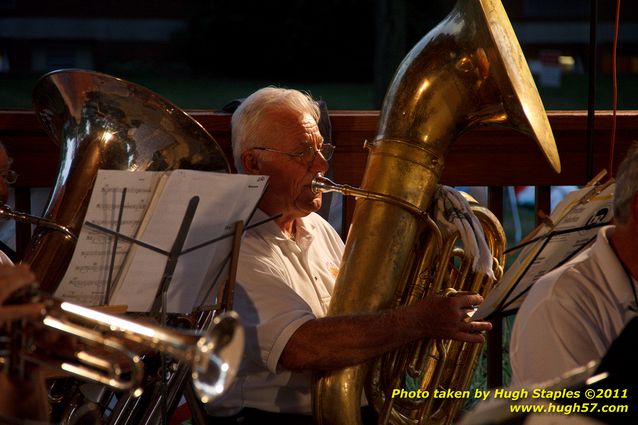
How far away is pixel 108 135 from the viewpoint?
3.00 m

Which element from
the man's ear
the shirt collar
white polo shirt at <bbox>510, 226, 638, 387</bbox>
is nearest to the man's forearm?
the shirt collar

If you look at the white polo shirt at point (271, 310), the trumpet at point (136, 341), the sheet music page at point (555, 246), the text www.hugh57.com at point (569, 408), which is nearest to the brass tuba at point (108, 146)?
the white polo shirt at point (271, 310)

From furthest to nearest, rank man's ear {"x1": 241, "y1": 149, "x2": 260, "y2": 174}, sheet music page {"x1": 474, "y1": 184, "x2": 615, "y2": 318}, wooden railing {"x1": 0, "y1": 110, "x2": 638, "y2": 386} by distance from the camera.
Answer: wooden railing {"x1": 0, "y1": 110, "x2": 638, "y2": 386} → man's ear {"x1": 241, "y1": 149, "x2": 260, "y2": 174} → sheet music page {"x1": 474, "y1": 184, "x2": 615, "y2": 318}

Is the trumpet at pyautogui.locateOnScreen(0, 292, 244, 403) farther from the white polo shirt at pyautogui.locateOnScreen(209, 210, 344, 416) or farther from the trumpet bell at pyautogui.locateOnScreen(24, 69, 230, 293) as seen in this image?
the white polo shirt at pyautogui.locateOnScreen(209, 210, 344, 416)

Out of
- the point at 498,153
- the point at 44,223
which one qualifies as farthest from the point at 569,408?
the point at 498,153

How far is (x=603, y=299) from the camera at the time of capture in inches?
103

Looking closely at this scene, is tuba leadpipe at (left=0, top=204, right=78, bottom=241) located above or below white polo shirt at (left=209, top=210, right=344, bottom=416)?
above

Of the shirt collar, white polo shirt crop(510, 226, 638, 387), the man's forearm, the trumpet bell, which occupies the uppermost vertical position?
the trumpet bell

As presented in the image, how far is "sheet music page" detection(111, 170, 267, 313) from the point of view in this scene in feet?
8.85

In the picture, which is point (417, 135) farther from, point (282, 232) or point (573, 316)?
point (573, 316)

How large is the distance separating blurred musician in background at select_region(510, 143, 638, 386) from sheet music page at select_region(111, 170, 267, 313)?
0.79 metres

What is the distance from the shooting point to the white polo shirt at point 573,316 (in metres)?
2.56

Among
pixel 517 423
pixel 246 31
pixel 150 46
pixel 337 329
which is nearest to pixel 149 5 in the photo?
pixel 150 46

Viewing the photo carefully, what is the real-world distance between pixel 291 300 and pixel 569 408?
1.32m
